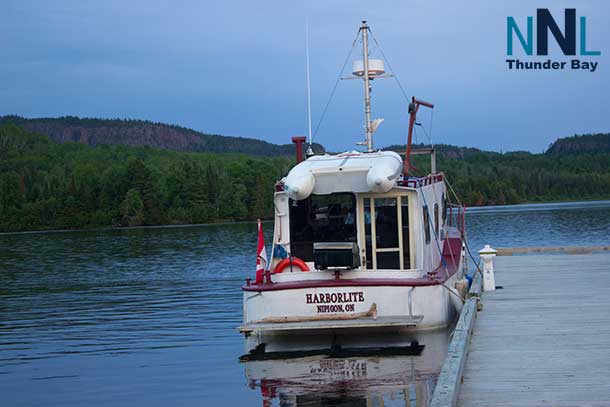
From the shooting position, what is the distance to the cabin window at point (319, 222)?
1451 centimetres

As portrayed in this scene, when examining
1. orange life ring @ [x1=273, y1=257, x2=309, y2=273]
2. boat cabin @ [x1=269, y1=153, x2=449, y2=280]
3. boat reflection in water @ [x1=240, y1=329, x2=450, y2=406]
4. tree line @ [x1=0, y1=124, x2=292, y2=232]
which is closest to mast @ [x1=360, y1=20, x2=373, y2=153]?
boat cabin @ [x1=269, y1=153, x2=449, y2=280]

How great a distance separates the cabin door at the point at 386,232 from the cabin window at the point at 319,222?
405mm

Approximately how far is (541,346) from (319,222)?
18.1 feet

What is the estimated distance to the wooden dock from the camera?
25.5ft

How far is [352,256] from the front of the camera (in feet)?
43.4

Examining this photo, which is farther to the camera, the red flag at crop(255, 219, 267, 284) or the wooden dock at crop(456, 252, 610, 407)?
the red flag at crop(255, 219, 267, 284)

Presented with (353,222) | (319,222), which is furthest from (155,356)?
(353,222)

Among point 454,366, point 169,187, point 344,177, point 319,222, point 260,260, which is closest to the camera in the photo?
point 454,366

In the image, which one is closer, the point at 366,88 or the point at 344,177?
the point at 344,177

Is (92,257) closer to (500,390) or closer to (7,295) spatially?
(7,295)

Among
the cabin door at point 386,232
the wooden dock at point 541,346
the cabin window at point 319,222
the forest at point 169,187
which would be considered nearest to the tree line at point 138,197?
the forest at point 169,187

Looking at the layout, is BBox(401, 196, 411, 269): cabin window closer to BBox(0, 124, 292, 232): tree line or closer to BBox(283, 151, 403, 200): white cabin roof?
BBox(283, 151, 403, 200): white cabin roof

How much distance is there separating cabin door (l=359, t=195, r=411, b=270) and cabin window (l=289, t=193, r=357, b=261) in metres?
0.40

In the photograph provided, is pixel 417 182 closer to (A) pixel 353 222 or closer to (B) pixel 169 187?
(A) pixel 353 222
